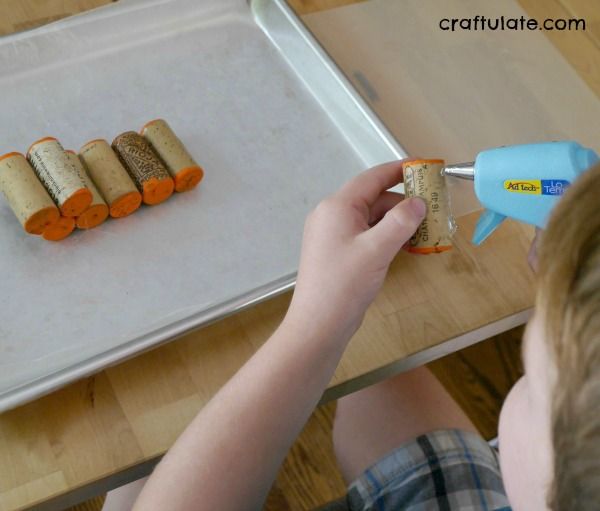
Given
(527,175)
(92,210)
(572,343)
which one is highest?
(92,210)

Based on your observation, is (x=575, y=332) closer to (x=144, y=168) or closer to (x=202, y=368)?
(x=202, y=368)

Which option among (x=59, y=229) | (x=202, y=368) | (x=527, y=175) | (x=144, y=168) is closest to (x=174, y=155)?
(x=144, y=168)

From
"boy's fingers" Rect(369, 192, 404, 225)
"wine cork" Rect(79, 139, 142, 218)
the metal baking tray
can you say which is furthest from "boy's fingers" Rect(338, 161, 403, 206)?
"wine cork" Rect(79, 139, 142, 218)

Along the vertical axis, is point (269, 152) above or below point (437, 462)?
above

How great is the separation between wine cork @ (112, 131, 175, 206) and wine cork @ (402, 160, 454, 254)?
0.28m

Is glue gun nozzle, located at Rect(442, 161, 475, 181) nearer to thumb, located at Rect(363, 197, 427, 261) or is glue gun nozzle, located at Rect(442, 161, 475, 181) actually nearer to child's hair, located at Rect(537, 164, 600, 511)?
thumb, located at Rect(363, 197, 427, 261)

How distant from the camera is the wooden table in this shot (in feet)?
2.49

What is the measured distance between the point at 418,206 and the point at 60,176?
370mm

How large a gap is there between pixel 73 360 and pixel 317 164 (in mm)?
357

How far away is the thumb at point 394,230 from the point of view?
2.50ft

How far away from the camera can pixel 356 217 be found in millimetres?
788

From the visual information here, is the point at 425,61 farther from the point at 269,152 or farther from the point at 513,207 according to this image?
the point at 513,207

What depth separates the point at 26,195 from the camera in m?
0.90

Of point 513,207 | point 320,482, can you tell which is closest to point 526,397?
point 513,207
